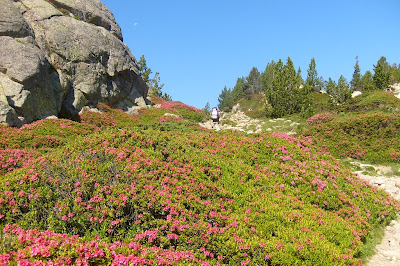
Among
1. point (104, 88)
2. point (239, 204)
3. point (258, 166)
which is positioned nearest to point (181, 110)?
point (104, 88)

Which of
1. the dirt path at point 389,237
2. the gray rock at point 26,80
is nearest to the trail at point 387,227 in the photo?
the dirt path at point 389,237

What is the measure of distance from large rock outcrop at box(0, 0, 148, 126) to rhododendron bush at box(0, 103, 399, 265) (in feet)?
29.3

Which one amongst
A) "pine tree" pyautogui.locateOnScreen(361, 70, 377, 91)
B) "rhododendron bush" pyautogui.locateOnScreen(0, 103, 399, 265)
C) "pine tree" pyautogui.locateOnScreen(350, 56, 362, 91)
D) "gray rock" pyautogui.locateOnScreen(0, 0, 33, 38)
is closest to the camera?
"rhododendron bush" pyautogui.locateOnScreen(0, 103, 399, 265)

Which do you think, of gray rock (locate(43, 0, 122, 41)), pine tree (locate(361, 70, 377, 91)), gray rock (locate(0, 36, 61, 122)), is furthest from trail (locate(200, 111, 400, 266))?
pine tree (locate(361, 70, 377, 91))

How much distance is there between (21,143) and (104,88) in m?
13.9

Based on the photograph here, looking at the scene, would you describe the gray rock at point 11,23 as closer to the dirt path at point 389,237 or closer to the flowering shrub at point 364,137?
the flowering shrub at point 364,137

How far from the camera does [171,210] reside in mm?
5758

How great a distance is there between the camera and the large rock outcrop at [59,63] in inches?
631

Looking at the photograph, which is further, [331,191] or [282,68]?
[282,68]

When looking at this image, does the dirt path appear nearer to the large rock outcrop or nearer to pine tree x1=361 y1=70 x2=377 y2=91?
the large rock outcrop

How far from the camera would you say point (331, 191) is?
8.22 meters

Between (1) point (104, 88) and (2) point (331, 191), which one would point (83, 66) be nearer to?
(1) point (104, 88)

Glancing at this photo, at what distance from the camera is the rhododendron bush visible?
4562mm

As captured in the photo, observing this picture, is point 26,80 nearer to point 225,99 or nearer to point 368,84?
point 368,84
